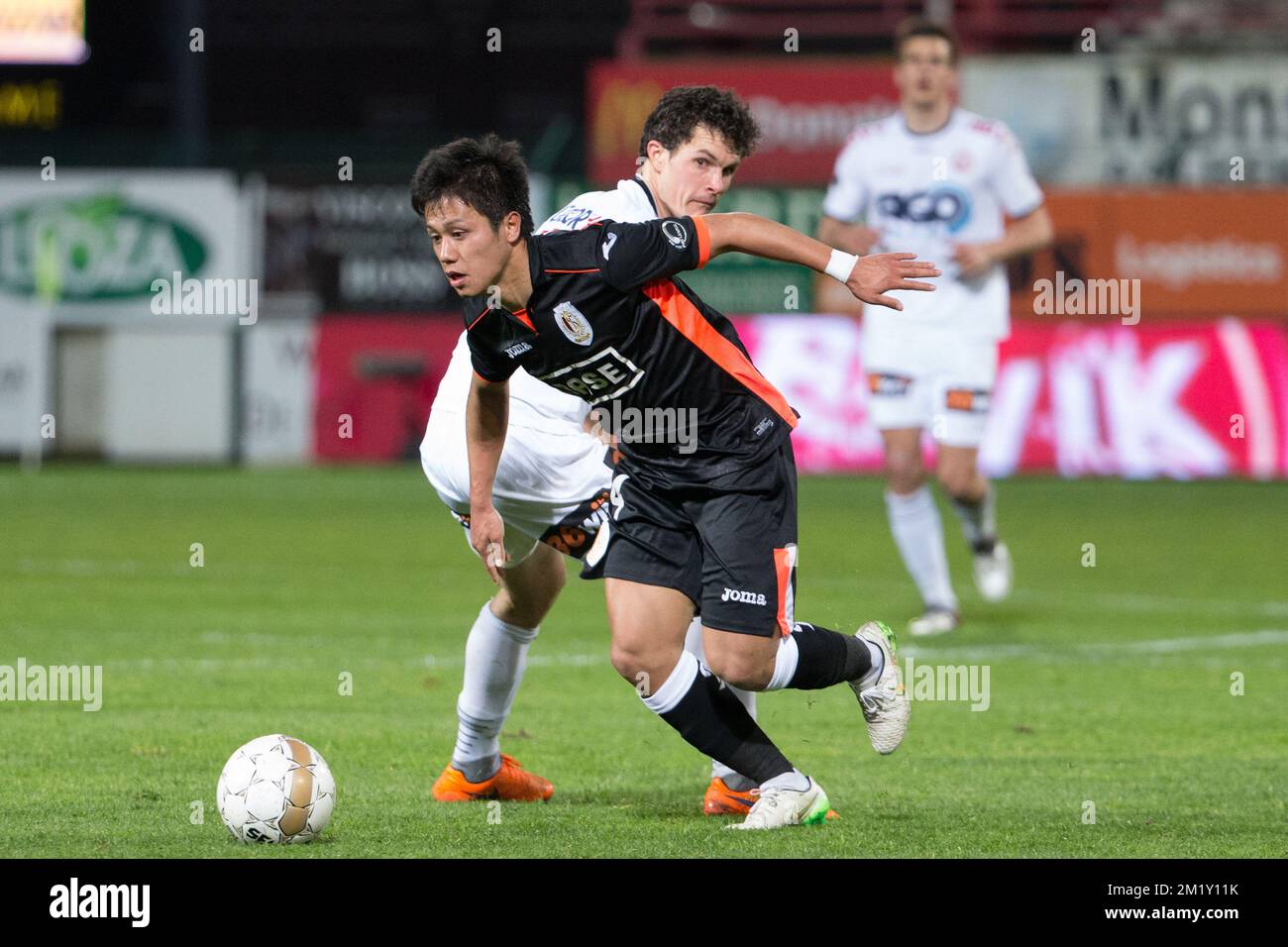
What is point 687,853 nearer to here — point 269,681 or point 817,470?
point 269,681

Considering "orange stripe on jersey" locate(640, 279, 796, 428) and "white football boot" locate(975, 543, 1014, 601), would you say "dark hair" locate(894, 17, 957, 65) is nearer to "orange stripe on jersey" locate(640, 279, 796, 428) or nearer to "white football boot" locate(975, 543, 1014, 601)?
"white football boot" locate(975, 543, 1014, 601)

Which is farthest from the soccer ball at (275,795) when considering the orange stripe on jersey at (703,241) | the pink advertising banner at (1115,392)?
the pink advertising banner at (1115,392)

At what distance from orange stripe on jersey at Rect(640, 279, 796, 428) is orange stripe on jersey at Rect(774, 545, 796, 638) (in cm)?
38

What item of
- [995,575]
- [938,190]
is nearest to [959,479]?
[995,575]

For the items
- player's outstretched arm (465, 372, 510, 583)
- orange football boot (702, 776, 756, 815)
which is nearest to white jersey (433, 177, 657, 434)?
player's outstretched arm (465, 372, 510, 583)

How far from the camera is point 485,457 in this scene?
5.66 m

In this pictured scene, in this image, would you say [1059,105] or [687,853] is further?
[1059,105]

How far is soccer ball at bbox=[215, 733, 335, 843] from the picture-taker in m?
5.07

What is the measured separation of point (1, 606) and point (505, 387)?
5.45 metres

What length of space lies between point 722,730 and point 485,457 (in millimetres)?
979

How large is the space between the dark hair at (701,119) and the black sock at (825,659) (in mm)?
1373

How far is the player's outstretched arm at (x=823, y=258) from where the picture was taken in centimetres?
504
